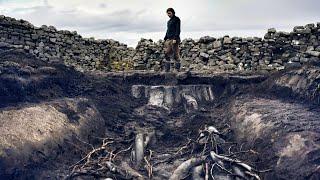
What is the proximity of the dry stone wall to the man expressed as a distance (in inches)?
112

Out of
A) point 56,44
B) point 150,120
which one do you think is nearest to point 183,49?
point 56,44

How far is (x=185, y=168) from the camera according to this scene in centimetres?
928

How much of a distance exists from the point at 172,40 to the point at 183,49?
15.3 ft

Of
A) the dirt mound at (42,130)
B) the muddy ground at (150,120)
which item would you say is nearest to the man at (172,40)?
the muddy ground at (150,120)

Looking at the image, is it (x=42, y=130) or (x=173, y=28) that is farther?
(x=173, y=28)

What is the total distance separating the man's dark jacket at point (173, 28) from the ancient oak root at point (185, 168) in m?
5.96

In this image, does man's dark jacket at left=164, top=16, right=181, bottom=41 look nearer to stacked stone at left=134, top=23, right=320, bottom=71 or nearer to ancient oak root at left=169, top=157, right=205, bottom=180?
stacked stone at left=134, top=23, right=320, bottom=71

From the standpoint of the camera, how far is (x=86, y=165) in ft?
31.4

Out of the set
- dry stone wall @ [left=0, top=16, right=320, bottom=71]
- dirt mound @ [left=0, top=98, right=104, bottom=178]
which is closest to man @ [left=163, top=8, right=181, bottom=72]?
dry stone wall @ [left=0, top=16, right=320, bottom=71]

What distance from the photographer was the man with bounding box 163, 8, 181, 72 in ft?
47.2

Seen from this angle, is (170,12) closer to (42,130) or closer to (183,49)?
(183,49)

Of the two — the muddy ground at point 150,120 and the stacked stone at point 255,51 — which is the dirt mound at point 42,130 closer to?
the muddy ground at point 150,120

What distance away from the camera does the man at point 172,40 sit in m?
14.4

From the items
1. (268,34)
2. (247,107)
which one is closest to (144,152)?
(247,107)
